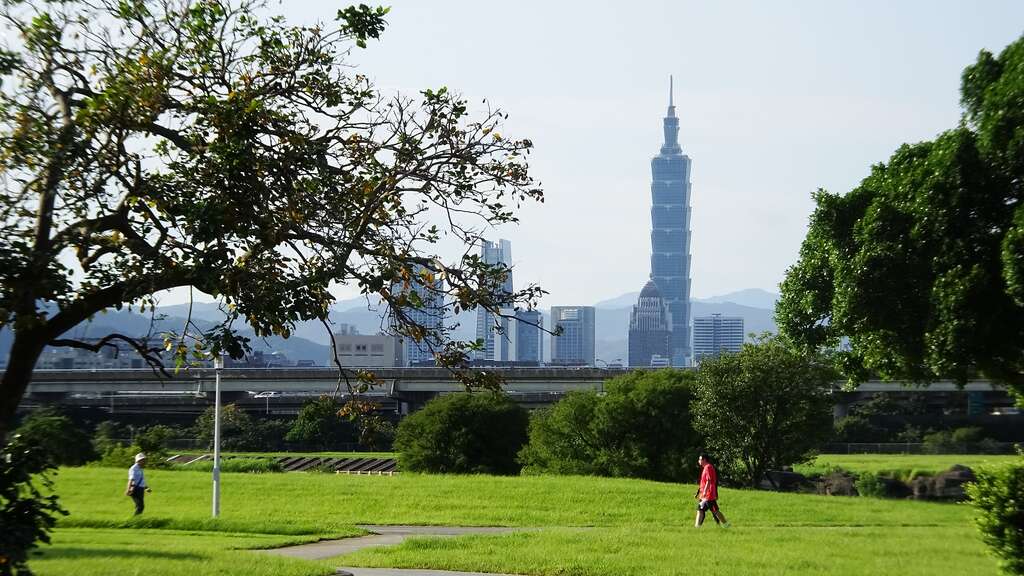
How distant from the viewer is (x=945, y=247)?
1650 cm

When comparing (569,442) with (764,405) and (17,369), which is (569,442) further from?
(17,369)

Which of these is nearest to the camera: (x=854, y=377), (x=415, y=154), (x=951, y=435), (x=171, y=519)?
(x=415, y=154)

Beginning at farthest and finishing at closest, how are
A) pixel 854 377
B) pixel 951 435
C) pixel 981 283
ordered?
pixel 951 435
pixel 854 377
pixel 981 283

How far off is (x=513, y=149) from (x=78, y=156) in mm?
4618

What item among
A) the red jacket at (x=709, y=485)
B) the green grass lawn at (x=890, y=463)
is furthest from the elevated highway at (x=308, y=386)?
the red jacket at (x=709, y=485)

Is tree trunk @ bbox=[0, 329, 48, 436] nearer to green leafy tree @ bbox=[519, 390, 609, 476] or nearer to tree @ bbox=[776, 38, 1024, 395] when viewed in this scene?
tree @ bbox=[776, 38, 1024, 395]

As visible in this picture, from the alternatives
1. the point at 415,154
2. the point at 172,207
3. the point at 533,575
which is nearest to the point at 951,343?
the point at 533,575

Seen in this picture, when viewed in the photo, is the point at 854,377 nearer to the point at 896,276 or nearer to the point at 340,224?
the point at 896,276

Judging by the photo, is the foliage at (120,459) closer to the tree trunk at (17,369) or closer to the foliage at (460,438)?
the foliage at (460,438)

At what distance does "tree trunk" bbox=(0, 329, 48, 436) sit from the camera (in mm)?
11375

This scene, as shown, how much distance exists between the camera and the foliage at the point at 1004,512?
47.4 feet

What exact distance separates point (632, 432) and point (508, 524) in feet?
70.9

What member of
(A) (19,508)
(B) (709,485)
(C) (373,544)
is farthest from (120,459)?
(A) (19,508)

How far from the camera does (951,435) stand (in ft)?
286
